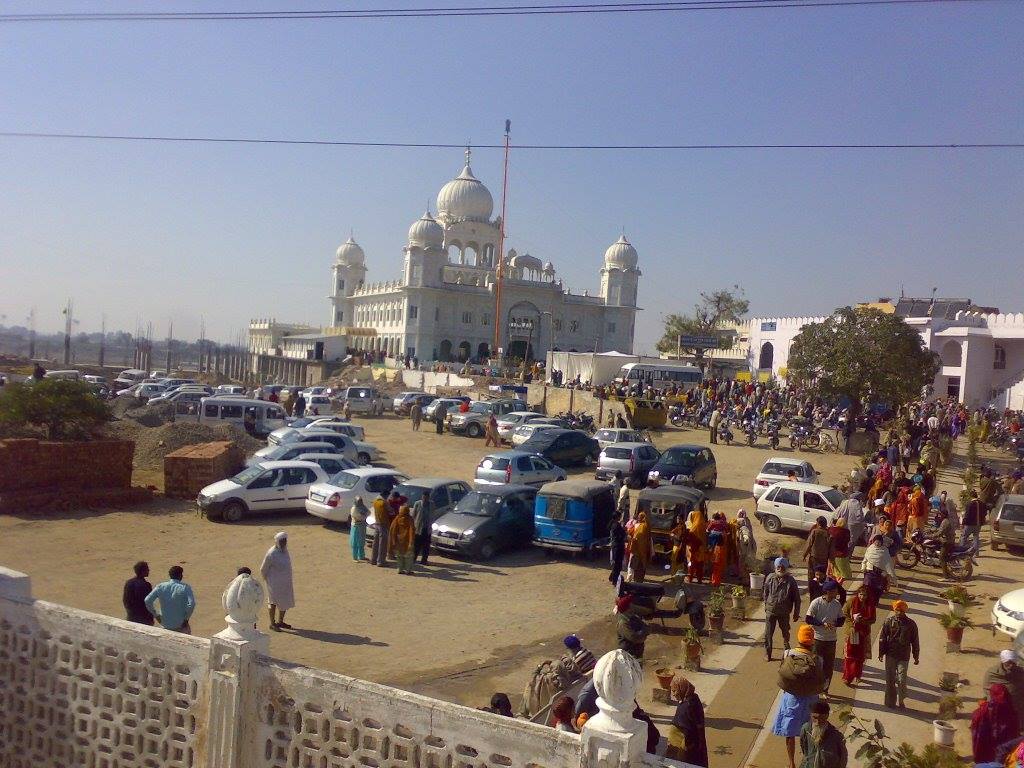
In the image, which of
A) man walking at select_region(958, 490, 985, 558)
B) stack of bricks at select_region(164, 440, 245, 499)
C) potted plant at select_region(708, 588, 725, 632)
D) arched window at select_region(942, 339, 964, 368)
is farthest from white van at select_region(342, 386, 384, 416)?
potted plant at select_region(708, 588, 725, 632)

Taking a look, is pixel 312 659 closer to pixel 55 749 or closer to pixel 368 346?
pixel 55 749

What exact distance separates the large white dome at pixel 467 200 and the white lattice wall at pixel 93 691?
71214mm

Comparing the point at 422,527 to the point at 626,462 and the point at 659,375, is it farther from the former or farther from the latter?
the point at 659,375

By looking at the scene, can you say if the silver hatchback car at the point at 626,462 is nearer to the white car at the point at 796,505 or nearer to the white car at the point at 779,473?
the white car at the point at 779,473

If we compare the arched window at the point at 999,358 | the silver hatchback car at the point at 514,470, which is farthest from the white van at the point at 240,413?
the arched window at the point at 999,358

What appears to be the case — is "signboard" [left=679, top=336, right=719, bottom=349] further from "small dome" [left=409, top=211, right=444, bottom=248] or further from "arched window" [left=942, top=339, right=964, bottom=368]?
"small dome" [left=409, top=211, right=444, bottom=248]

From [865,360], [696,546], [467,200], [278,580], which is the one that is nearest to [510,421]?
[865,360]

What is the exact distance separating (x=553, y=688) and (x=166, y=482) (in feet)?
44.8

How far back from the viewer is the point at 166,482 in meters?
18.2

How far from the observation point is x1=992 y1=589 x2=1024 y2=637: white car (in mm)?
10438

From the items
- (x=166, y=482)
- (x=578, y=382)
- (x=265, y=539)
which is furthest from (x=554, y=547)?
(x=578, y=382)

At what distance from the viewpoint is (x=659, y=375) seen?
44250 mm

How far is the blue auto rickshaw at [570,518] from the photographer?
14203mm

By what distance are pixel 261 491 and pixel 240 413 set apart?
12155 mm
